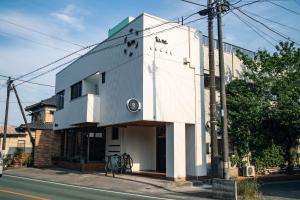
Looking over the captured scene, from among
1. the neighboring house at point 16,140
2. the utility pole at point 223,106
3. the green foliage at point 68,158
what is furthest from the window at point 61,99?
the utility pole at point 223,106

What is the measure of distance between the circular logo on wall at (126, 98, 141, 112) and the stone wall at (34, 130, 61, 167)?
14468 mm

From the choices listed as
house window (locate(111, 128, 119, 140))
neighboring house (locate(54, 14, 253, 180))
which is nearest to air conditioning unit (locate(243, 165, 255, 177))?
neighboring house (locate(54, 14, 253, 180))

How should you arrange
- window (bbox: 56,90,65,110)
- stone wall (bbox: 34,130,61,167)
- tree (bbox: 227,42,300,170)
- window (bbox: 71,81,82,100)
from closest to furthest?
tree (bbox: 227,42,300,170), window (bbox: 71,81,82,100), stone wall (bbox: 34,130,61,167), window (bbox: 56,90,65,110)

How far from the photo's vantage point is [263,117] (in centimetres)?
2098

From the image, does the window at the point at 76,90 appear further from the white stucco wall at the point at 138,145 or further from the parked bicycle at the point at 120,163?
the parked bicycle at the point at 120,163

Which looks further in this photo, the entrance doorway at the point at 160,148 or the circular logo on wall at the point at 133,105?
the entrance doorway at the point at 160,148

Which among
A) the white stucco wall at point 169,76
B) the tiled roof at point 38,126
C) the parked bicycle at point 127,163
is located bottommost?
the parked bicycle at point 127,163

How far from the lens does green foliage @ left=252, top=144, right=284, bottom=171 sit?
74.4 ft

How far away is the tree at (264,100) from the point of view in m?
20.3

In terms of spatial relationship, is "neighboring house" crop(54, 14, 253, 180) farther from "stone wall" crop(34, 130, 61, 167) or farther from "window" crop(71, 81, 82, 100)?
"stone wall" crop(34, 130, 61, 167)

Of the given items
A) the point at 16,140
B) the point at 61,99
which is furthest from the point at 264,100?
the point at 16,140

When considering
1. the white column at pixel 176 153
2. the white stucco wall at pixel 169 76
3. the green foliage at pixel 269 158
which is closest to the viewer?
the white column at pixel 176 153

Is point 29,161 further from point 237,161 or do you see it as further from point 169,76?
point 237,161

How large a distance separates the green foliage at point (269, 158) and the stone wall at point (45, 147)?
17519 mm
